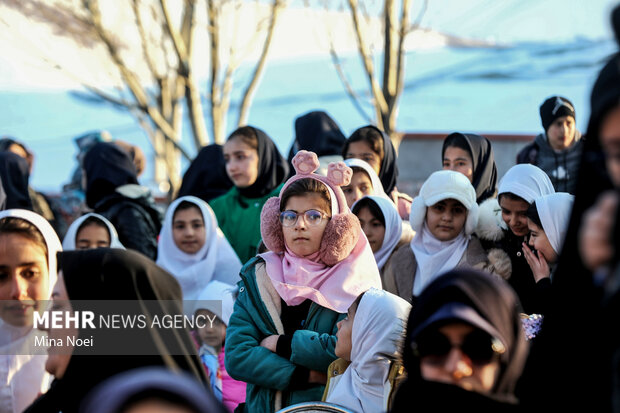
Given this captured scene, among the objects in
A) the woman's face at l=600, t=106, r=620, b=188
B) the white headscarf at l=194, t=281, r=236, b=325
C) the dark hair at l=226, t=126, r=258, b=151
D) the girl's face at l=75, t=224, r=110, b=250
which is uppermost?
the dark hair at l=226, t=126, r=258, b=151

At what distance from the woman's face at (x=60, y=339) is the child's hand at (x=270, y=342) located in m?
0.97

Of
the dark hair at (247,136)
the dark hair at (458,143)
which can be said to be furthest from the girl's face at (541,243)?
the dark hair at (247,136)

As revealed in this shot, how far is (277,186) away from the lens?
6629 mm

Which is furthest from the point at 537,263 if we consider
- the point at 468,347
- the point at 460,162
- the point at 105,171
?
the point at 105,171

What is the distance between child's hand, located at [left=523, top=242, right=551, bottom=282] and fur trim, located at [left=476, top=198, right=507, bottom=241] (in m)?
0.27

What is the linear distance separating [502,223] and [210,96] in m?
6.55

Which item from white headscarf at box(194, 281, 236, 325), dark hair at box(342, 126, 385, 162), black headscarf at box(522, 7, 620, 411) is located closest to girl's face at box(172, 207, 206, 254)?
white headscarf at box(194, 281, 236, 325)

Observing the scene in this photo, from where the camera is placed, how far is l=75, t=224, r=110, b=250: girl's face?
591 centimetres

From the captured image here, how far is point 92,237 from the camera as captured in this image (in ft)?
19.5

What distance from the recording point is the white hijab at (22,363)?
3938 millimetres

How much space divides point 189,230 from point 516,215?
2.31 m

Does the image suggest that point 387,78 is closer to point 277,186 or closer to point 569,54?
point 277,186

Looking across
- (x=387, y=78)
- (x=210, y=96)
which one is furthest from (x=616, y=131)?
(x=210, y=96)

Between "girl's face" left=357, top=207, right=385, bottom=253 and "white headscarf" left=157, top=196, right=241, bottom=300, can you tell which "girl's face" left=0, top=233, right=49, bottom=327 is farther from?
"girl's face" left=357, top=207, right=385, bottom=253
